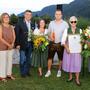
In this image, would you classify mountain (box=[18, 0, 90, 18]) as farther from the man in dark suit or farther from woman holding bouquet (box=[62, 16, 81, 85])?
woman holding bouquet (box=[62, 16, 81, 85])

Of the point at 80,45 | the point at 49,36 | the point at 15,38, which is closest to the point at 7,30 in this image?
the point at 15,38

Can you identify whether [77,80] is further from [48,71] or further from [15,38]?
[15,38]

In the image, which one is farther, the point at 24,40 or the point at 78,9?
the point at 78,9

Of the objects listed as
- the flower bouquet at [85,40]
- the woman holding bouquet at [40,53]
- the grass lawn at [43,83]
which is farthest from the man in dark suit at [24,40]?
the flower bouquet at [85,40]

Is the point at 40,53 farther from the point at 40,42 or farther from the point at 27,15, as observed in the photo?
the point at 27,15

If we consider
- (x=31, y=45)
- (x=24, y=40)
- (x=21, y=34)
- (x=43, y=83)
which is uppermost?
(x=21, y=34)

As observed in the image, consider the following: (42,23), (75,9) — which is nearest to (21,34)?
(42,23)

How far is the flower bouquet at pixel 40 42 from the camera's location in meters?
9.57

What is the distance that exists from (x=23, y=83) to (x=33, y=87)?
44 centimetres

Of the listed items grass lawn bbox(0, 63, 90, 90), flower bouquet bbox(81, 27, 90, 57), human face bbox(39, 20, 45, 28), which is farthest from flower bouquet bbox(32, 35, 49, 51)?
flower bouquet bbox(81, 27, 90, 57)

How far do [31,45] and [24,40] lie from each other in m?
0.37

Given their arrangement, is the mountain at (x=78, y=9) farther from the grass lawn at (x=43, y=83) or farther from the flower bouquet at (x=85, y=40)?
the flower bouquet at (x=85, y=40)

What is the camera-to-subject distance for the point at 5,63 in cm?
931

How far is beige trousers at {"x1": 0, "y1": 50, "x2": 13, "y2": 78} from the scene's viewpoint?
9234 mm
